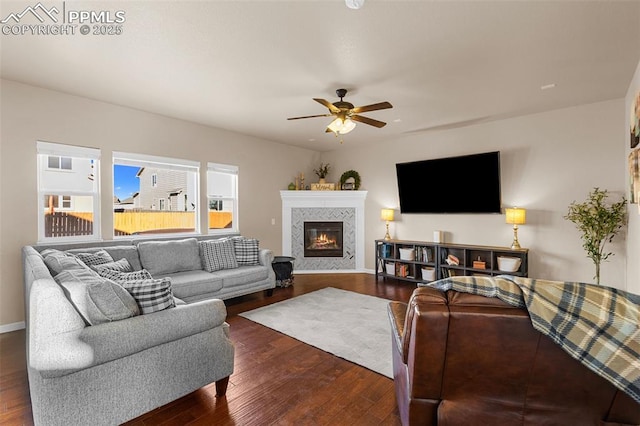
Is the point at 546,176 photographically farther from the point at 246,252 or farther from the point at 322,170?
the point at 246,252

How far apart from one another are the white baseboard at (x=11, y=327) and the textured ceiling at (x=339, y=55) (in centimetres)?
277

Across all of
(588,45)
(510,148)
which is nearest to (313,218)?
(510,148)

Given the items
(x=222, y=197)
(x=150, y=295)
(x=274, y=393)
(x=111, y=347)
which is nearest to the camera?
(x=111, y=347)

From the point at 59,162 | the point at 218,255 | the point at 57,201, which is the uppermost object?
the point at 59,162

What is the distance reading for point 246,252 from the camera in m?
4.66

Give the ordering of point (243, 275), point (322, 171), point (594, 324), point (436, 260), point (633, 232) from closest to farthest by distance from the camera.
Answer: point (594, 324) < point (633, 232) < point (243, 275) < point (436, 260) < point (322, 171)

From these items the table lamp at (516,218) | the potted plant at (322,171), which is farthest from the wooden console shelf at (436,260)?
the potted plant at (322,171)

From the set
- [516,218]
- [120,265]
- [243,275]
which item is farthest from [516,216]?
[120,265]

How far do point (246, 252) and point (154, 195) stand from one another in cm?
172

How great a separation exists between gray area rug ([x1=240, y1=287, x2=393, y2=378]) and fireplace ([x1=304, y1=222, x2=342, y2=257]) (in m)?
1.83

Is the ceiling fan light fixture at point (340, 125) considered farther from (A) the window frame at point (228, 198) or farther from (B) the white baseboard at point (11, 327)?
(B) the white baseboard at point (11, 327)

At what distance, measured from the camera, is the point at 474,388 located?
128 centimetres

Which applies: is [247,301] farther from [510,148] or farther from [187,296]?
[510,148]

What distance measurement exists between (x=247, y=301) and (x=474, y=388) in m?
3.60
